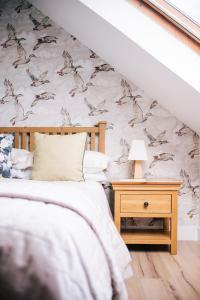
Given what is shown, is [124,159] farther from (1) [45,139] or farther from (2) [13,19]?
(2) [13,19]

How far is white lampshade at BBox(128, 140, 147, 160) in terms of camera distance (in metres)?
2.67

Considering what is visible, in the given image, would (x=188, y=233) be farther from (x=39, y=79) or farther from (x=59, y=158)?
(x=39, y=79)

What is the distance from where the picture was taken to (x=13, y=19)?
304 centimetres

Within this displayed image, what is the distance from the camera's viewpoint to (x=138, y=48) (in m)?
2.30

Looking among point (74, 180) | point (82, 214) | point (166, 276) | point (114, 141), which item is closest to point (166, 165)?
point (114, 141)

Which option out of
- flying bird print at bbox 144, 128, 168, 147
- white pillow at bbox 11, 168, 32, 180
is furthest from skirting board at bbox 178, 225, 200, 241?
white pillow at bbox 11, 168, 32, 180

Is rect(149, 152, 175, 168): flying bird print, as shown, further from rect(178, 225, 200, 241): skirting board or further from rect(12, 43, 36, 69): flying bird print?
rect(12, 43, 36, 69): flying bird print

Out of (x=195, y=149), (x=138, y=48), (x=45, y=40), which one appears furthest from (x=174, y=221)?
(x=45, y=40)

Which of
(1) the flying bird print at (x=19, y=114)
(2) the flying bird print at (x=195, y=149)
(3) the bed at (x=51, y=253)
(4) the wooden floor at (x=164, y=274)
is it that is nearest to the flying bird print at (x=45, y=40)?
→ (1) the flying bird print at (x=19, y=114)

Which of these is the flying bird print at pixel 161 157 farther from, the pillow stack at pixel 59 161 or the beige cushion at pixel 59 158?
the beige cushion at pixel 59 158

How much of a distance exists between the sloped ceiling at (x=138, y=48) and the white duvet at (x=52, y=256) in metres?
1.39

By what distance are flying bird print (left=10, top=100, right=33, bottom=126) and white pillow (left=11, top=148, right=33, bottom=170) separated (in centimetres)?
45

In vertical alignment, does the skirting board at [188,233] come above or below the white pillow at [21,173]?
below

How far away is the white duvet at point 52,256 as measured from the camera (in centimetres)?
90
